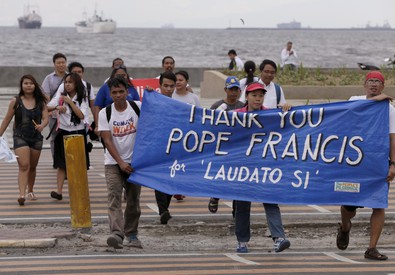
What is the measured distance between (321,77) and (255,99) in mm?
19451

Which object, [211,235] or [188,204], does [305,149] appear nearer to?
[211,235]

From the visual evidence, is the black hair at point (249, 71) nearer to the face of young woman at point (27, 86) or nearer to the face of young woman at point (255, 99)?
the face of young woman at point (27, 86)

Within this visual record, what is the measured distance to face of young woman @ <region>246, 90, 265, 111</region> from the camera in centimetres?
1053

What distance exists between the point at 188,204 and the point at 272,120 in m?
3.15

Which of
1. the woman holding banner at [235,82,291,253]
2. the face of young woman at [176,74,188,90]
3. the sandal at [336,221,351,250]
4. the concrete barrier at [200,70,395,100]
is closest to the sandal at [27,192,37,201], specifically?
the face of young woman at [176,74,188,90]

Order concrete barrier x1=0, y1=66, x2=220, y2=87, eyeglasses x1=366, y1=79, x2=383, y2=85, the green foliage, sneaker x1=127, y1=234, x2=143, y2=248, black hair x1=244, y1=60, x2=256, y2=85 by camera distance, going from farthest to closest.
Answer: concrete barrier x1=0, y1=66, x2=220, y2=87, the green foliage, black hair x1=244, y1=60, x2=256, y2=85, sneaker x1=127, y1=234, x2=143, y2=248, eyeglasses x1=366, y1=79, x2=383, y2=85

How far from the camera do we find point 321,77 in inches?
1172

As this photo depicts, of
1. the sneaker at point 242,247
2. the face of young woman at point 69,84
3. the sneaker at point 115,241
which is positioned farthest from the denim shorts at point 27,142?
the sneaker at point 242,247

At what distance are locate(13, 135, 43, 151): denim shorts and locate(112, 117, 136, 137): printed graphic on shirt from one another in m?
2.94

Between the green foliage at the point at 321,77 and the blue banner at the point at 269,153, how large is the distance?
60.6 ft

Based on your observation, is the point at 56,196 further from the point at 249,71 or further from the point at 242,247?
the point at 242,247

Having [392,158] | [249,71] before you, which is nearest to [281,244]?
[392,158]

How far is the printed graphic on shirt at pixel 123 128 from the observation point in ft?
35.1

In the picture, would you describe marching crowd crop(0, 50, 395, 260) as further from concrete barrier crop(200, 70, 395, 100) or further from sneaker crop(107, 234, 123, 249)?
concrete barrier crop(200, 70, 395, 100)
